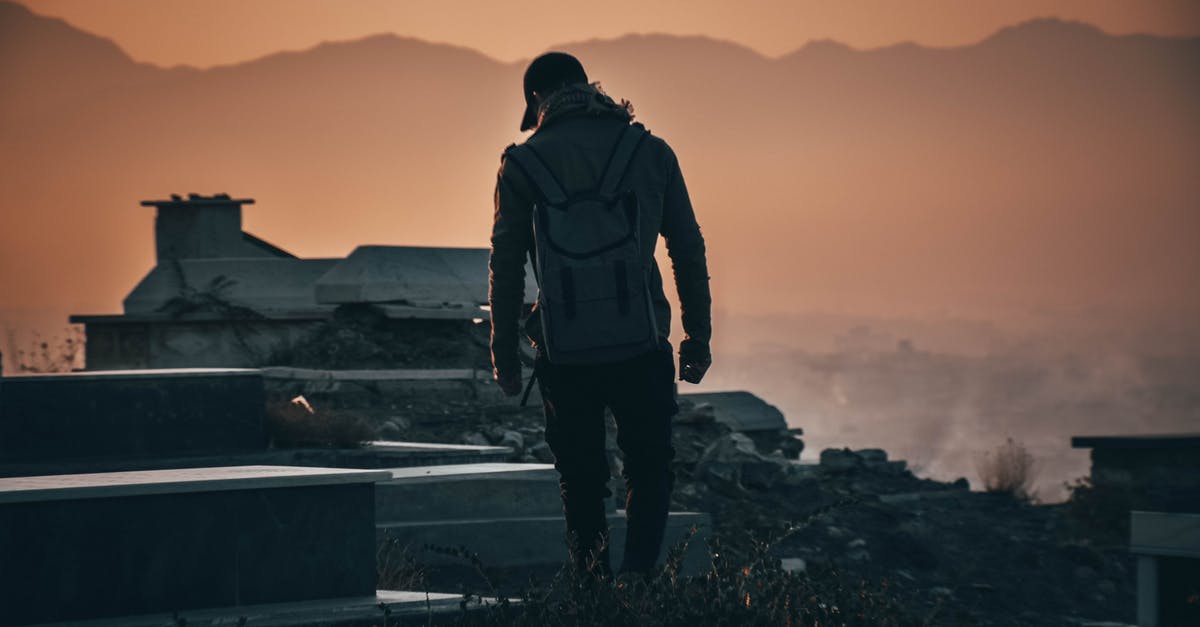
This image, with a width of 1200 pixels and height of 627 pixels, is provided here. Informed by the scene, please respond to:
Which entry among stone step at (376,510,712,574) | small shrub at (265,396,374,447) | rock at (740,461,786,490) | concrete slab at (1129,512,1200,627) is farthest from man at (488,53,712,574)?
rock at (740,461,786,490)

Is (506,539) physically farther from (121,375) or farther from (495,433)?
(495,433)

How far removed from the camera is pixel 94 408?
367 inches

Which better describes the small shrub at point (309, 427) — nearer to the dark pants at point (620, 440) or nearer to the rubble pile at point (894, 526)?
the rubble pile at point (894, 526)

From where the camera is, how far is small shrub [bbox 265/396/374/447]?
10.2 meters

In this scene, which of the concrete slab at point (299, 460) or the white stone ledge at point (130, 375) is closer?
the concrete slab at point (299, 460)

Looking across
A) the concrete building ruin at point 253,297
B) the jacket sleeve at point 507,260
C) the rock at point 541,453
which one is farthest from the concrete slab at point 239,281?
the jacket sleeve at point 507,260

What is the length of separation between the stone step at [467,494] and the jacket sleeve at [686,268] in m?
3.46

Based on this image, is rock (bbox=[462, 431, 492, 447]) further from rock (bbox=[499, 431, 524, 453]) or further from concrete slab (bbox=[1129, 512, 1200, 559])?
concrete slab (bbox=[1129, 512, 1200, 559])

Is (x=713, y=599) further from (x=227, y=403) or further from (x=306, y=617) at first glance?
(x=227, y=403)

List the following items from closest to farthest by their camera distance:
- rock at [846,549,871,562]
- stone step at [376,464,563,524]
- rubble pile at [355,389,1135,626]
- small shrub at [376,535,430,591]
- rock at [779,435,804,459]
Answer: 1. small shrub at [376,535,430,591]
2. stone step at [376,464,563,524]
3. rubble pile at [355,389,1135,626]
4. rock at [846,549,871,562]
5. rock at [779,435,804,459]

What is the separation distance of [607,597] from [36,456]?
5.40 m

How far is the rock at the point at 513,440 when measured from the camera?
13137 millimetres

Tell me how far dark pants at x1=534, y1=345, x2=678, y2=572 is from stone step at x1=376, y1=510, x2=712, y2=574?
3004 millimetres

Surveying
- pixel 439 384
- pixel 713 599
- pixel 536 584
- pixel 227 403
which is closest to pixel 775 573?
pixel 713 599
